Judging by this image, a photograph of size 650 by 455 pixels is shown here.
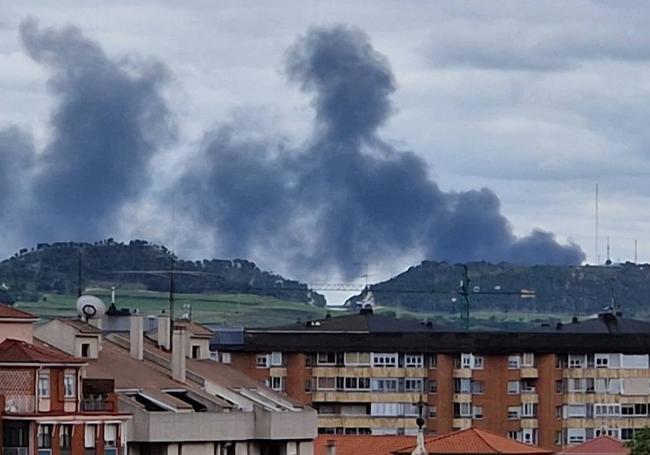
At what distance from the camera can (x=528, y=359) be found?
16862 cm

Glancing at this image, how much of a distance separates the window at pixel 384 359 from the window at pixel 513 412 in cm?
723

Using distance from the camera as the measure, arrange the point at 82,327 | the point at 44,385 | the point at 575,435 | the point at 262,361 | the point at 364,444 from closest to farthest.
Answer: the point at 44,385
the point at 82,327
the point at 364,444
the point at 575,435
the point at 262,361

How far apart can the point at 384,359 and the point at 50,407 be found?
75.5m

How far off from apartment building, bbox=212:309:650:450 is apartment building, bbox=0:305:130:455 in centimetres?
6851

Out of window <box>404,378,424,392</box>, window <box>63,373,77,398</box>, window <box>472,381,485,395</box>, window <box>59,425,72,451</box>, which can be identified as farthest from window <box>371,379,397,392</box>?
window <box>59,425,72,451</box>

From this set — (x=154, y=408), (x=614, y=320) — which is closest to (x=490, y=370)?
(x=614, y=320)

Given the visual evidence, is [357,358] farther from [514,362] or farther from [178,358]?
[178,358]

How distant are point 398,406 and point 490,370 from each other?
575 cm

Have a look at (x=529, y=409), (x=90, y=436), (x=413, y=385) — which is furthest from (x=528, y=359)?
(x=90, y=436)

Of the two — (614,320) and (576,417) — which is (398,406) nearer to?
(576,417)

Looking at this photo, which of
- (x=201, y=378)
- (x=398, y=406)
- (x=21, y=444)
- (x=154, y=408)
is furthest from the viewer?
(x=398, y=406)

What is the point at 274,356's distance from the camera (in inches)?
6649

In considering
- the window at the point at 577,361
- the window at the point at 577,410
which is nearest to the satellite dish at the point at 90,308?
the window at the point at 577,361

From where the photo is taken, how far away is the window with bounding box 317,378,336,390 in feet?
552
